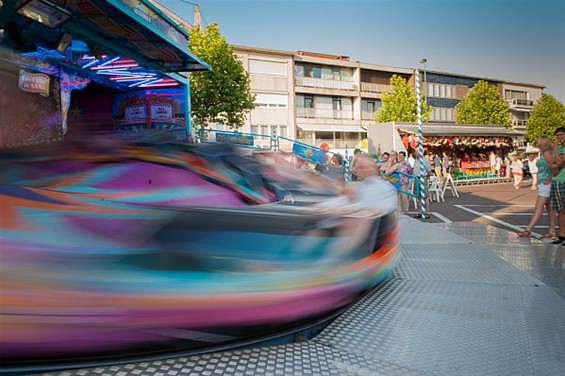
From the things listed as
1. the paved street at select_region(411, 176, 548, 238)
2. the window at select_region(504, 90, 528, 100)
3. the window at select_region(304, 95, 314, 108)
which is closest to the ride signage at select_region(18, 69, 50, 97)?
the paved street at select_region(411, 176, 548, 238)

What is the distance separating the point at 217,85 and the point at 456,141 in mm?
13145

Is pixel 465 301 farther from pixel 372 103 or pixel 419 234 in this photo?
pixel 372 103

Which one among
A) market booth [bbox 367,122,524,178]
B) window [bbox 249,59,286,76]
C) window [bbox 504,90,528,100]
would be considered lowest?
market booth [bbox 367,122,524,178]

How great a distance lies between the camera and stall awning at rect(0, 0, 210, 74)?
21.4 feet

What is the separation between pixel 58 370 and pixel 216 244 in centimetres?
81

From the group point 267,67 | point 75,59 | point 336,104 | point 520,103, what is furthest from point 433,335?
point 520,103

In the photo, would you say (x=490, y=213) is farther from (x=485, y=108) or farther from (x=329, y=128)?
(x=485, y=108)

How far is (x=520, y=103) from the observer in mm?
58969

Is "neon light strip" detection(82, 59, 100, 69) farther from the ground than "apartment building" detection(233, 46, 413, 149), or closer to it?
closer to it

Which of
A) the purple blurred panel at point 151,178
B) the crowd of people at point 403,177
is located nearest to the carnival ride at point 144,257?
the purple blurred panel at point 151,178

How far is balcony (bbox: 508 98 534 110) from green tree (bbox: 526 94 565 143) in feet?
33.4

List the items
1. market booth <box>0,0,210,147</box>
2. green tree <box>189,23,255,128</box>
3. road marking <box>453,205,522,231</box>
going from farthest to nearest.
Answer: green tree <box>189,23,255,128</box>, road marking <box>453,205,522,231</box>, market booth <box>0,0,210,147</box>

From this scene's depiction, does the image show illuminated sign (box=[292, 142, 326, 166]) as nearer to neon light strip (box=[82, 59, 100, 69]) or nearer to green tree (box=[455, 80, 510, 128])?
neon light strip (box=[82, 59, 100, 69])

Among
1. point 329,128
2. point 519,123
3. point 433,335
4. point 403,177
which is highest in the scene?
point 519,123
